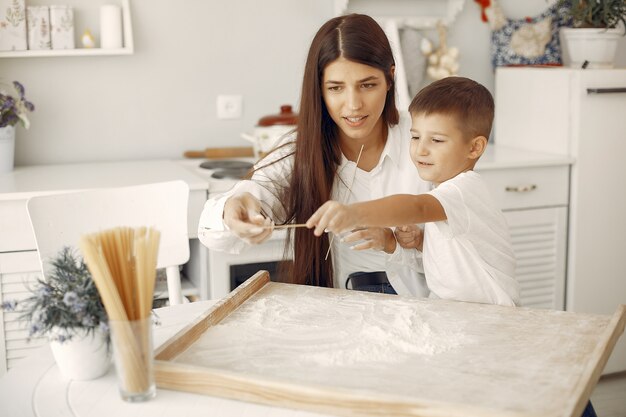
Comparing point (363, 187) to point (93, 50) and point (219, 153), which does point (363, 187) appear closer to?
point (219, 153)

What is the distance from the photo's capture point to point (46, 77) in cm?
286

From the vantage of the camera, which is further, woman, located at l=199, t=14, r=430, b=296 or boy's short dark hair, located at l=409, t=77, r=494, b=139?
woman, located at l=199, t=14, r=430, b=296

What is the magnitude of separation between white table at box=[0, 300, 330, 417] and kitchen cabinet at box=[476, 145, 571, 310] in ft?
6.13

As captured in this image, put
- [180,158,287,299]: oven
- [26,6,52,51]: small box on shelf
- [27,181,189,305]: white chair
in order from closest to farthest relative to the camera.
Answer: [27,181,189,305]: white chair, [180,158,287,299]: oven, [26,6,52,51]: small box on shelf

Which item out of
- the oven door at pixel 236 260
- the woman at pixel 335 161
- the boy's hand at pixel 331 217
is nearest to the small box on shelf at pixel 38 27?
the oven door at pixel 236 260

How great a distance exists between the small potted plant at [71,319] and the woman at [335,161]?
525mm

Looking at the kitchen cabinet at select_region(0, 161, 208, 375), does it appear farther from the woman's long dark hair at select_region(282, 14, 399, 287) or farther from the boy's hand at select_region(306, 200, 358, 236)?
the boy's hand at select_region(306, 200, 358, 236)

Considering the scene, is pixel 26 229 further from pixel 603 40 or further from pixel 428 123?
pixel 603 40

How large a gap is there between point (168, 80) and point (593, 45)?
168cm

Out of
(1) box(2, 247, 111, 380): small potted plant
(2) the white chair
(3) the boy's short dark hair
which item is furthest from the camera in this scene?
(2) the white chair

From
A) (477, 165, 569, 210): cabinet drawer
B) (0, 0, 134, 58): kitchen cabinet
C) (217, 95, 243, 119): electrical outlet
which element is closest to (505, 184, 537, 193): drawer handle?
(477, 165, 569, 210): cabinet drawer

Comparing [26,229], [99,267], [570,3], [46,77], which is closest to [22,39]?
[46,77]

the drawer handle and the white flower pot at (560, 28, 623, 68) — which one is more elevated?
the white flower pot at (560, 28, 623, 68)

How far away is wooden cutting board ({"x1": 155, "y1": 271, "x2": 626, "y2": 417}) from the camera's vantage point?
107 centimetres
